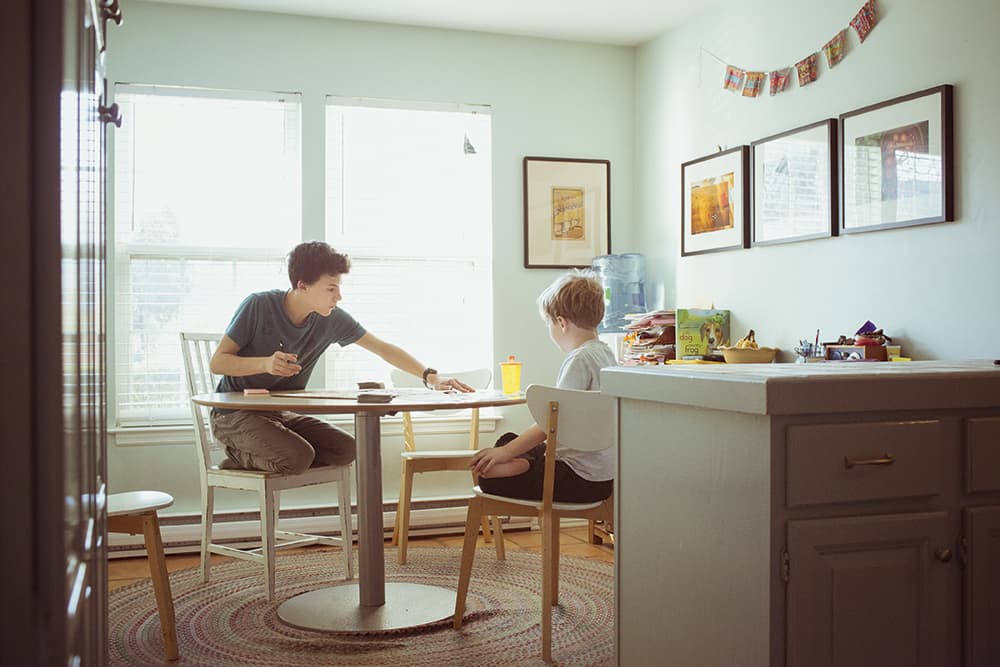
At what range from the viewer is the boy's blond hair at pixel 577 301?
2912mm

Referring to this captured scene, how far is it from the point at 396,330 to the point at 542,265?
821 millimetres

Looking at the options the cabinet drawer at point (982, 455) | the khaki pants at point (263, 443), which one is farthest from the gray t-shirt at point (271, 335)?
the cabinet drawer at point (982, 455)

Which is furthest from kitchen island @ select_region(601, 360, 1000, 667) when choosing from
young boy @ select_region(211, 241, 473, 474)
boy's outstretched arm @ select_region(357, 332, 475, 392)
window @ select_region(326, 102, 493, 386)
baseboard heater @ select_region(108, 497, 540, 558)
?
window @ select_region(326, 102, 493, 386)

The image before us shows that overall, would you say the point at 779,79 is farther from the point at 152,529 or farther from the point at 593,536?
the point at 152,529

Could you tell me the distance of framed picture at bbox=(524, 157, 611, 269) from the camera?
15.5 feet

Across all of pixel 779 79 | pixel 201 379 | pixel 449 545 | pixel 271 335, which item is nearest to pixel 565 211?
pixel 779 79

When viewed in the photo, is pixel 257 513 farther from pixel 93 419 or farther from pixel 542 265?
pixel 93 419

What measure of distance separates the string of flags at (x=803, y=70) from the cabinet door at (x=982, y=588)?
7.01 feet

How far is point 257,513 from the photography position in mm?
4234

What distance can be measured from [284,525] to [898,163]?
2946mm

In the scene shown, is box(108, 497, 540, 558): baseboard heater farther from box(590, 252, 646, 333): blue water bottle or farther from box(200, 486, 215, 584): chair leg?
box(590, 252, 646, 333): blue water bottle

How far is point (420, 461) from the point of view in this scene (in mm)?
3705

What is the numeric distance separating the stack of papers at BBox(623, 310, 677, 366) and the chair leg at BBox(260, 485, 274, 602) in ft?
5.56

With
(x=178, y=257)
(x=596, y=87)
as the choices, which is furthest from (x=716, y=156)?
(x=178, y=257)
